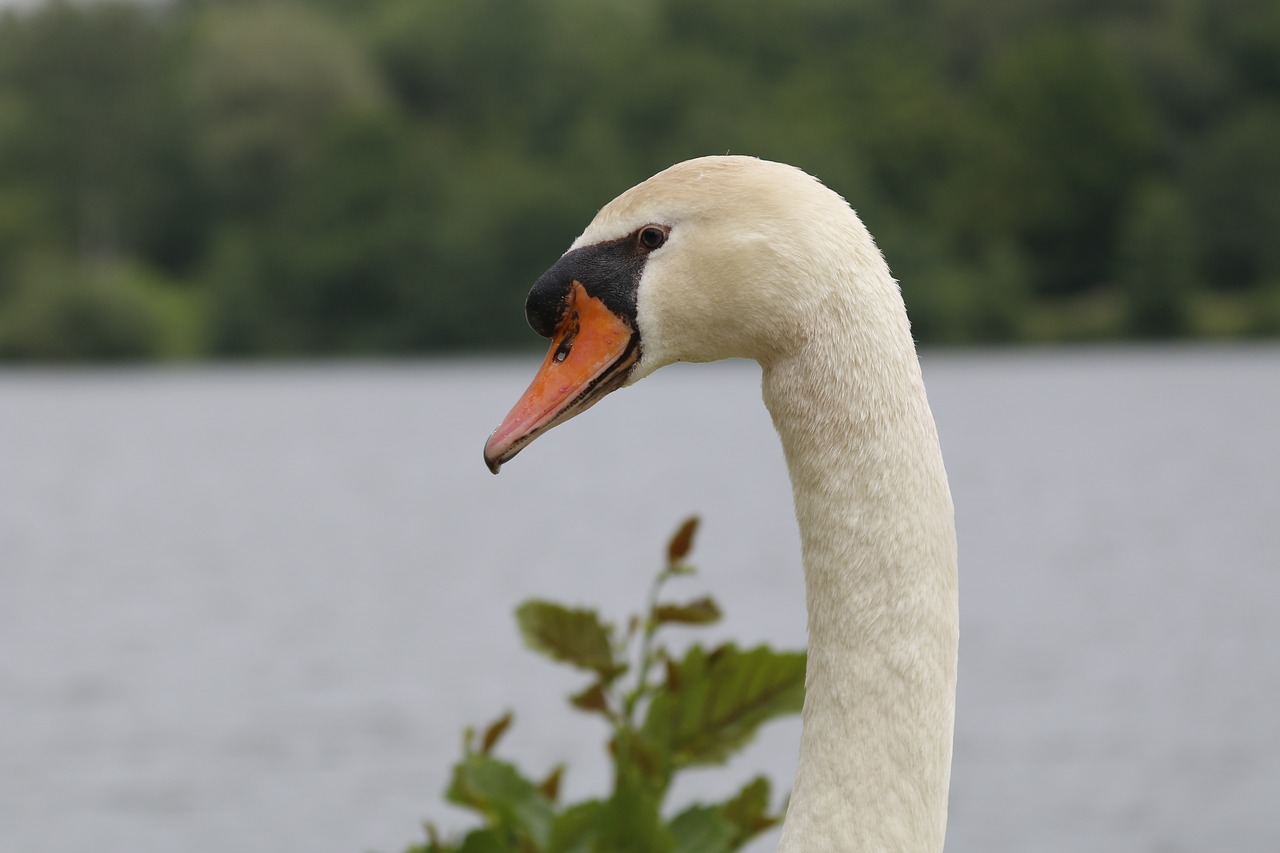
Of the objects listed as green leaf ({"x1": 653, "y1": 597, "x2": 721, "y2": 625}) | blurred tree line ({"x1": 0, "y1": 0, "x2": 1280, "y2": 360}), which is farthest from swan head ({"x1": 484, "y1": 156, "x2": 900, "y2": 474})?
blurred tree line ({"x1": 0, "y1": 0, "x2": 1280, "y2": 360})

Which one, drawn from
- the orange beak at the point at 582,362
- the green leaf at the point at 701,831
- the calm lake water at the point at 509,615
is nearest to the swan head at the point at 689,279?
the orange beak at the point at 582,362

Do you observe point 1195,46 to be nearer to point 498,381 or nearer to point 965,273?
point 965,273

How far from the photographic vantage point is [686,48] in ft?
282

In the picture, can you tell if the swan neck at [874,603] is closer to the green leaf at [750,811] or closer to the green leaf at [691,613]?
the green leaf at [691,613]

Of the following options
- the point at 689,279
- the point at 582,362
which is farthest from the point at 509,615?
the point at 689,279

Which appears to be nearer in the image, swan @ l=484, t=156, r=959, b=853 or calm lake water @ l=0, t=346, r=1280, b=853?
swan @ l=484, t=156, r=959, b=853

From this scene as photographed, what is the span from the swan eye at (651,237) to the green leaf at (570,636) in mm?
1072

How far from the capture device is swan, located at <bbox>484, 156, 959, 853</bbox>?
2.67 m

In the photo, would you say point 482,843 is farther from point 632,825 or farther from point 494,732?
point 632,825

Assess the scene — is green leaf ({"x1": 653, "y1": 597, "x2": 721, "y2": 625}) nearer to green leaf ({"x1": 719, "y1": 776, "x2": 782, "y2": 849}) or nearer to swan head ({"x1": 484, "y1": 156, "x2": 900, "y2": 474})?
green leaf ({"x1": 719, "y1": 776, "x2": 782, "y2": 849})

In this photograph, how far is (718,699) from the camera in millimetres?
3838

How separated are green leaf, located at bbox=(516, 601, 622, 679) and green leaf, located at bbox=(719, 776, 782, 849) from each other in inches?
18.1

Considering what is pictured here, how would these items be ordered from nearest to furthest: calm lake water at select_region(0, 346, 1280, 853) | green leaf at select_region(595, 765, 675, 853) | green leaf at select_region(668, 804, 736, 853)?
green leaf at select_region(595, 765, 675, 853)
green leaf at select_region(668, 804, 736, 853)
calm lake water at select_region(0, 346, 1280, 853)

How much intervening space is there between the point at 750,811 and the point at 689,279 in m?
1.57
